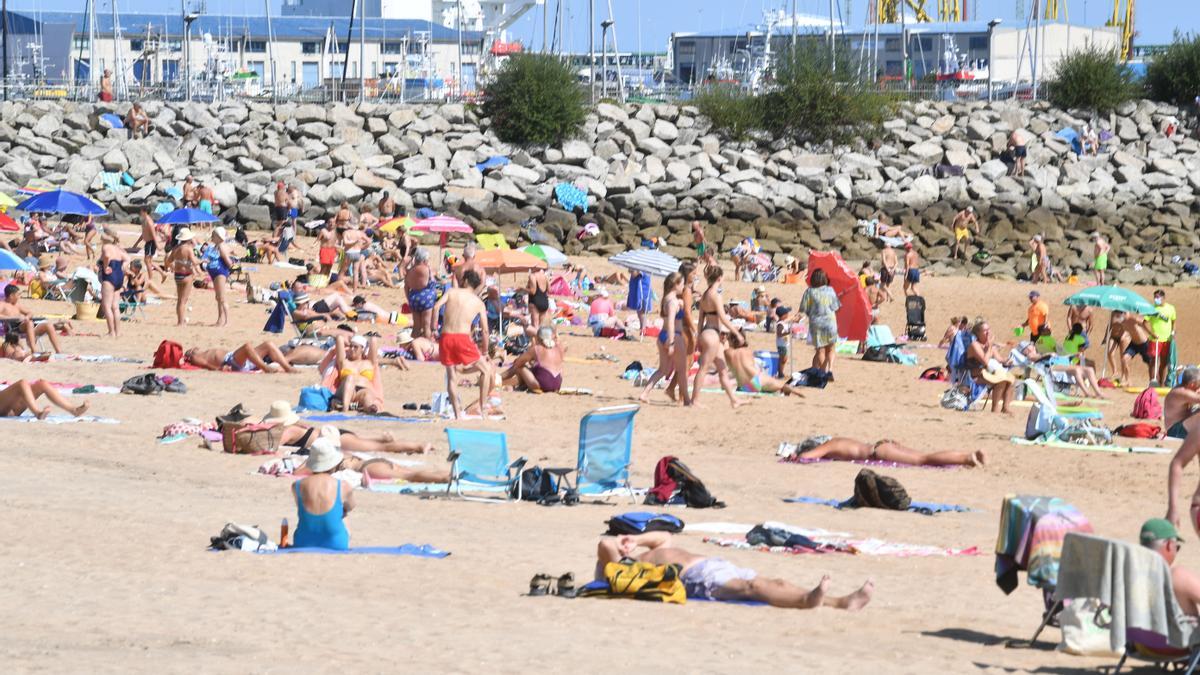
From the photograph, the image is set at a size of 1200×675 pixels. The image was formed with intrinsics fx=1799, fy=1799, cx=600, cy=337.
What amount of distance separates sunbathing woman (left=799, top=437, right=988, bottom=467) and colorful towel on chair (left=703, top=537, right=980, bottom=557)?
274 centimetres

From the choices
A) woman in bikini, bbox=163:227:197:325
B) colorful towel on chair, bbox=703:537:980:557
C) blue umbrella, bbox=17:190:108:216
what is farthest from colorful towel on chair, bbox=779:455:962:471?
blue umbrella, bbox=17:190:108:216

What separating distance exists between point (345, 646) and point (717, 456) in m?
5.86

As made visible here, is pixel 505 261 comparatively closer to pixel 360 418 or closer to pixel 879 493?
pixel 360 418

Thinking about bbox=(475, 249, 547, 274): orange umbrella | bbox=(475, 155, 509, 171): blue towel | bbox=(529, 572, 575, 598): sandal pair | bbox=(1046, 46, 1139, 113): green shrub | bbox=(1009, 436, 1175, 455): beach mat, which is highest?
bbox=(1046, 46, 1139, 113): green shrub

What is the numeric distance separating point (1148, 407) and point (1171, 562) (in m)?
8.31

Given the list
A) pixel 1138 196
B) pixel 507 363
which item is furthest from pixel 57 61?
pixel 507 363

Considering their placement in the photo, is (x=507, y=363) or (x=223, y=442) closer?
(x=223, y=442)

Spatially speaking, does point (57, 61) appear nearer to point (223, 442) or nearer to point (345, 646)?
point (223, 442)

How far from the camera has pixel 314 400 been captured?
13.4 m

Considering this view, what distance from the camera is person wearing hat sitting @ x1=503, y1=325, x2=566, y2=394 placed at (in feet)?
49.2

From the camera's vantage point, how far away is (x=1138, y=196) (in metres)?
36.6

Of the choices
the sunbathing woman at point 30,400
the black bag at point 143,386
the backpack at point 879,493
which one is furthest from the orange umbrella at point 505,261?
the backpack at point 879,493

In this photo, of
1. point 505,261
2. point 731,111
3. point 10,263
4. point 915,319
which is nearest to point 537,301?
point 505,261

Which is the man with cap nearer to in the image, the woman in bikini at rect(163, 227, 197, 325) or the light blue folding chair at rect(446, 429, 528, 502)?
the light blue folding chair at rect(446, 429, 528, 502)
